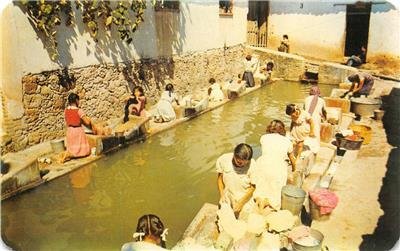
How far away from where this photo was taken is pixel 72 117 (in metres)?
8.55

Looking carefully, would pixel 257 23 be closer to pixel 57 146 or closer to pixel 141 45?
pixel 141 45

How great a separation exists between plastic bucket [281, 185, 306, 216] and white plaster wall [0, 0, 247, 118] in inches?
261

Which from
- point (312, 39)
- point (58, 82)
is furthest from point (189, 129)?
point (312, 39)

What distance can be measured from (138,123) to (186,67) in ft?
19.8

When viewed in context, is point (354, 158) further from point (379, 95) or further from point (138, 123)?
point (379, 95)

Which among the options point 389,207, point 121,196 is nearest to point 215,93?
point 121,196

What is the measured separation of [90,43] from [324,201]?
790 cm

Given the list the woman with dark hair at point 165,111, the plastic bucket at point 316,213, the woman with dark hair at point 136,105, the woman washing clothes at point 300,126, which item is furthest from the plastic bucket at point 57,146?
the plastic bucket at point 316,213

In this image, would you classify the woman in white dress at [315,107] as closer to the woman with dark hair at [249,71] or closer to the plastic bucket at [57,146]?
the plastic bucket at [57,146]

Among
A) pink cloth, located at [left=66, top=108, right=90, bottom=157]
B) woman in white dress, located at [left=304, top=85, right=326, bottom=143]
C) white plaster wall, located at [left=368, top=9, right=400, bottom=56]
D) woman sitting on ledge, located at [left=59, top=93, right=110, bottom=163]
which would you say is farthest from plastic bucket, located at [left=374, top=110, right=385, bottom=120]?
white plaster wall, located at [left=368, top=9, right=400, bottom=56]

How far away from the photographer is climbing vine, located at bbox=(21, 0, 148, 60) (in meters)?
9.06

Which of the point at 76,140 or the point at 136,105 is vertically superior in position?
the point at 136,105

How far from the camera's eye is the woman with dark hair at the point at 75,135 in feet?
28.0

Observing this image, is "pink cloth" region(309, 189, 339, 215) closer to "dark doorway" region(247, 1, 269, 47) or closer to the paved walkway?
the paved walkway
